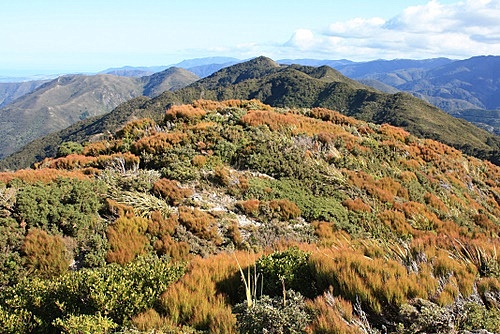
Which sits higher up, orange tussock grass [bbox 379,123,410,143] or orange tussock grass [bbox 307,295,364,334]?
orange tussock grass [bbox 307,295,364,334]

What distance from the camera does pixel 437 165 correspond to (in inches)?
655

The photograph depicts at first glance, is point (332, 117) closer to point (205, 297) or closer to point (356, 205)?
point (356, 205)

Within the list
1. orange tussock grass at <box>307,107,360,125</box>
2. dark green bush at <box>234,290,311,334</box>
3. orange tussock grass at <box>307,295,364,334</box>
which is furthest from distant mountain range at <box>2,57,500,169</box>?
dark green bush at <box>234,290,311,334</box>

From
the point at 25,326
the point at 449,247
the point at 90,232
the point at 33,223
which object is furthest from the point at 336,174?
the point at 25,326

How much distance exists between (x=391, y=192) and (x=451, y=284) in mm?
8927

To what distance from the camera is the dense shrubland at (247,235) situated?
139 inches

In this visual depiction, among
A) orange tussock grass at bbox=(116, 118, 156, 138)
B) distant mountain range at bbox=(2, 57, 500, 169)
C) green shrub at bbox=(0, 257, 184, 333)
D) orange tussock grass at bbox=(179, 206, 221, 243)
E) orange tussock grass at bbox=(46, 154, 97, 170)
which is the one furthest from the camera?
distant mountain range at bbox=(2, 57, 500, 169)

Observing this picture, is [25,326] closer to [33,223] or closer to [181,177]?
[33,223]

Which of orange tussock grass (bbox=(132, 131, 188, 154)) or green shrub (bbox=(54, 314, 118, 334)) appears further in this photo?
orange tussock grass (bbox=(132, 131, 188, 154))

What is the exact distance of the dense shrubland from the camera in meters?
3.53

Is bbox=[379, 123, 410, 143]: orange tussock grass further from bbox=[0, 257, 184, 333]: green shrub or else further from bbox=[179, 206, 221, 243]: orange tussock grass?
bbox=[0, 257, 184, 333]: green shrub

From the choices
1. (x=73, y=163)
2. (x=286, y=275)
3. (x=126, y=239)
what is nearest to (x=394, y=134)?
(x=73, y=163)

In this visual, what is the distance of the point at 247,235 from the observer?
8.09 meters

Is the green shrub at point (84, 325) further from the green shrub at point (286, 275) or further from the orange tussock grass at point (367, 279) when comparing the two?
the orange tussock grass at point (367, 279)
